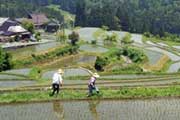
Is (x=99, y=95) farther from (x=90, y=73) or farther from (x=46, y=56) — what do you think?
(x=46, y=56)

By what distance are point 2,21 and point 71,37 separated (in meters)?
13.0

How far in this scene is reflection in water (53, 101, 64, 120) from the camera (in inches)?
477

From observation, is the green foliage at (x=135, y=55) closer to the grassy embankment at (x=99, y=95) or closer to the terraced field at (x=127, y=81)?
the terraced field at (x=127, y=81)

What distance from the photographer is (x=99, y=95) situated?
14.3 metres

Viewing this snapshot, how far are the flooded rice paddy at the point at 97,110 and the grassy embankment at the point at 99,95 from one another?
1.42 feet

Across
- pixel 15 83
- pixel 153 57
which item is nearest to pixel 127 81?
pixel 15 83

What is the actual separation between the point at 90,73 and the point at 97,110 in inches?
504

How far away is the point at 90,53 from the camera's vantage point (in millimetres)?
39562

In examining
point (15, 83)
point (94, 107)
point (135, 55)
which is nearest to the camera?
point (94, 107)

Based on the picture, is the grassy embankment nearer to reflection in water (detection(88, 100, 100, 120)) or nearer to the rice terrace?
the rice terrace

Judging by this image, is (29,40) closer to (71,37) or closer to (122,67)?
(71,37)

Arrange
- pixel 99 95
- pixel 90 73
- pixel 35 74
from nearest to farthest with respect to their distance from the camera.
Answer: pixel 99 95 → pixel 90 73 → pixel 35 74

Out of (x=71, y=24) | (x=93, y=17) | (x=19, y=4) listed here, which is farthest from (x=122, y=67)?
(x=19, y=4)

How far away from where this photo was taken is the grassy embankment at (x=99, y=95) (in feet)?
46.1
